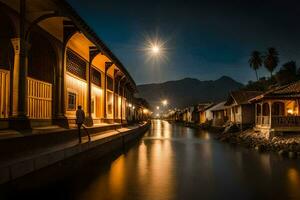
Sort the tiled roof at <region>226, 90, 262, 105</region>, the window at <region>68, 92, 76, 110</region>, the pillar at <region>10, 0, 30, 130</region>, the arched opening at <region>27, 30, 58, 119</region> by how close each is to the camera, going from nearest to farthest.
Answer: the pillar at <region>10, 0, 30, 130</region> → the arched opening at <region>27, 30, 58, 119</region> → the window at <region>68, 92, 76, 110</region> → the tiled roof at <region>226, 90, 262, 105</region>

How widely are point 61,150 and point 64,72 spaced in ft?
19.2

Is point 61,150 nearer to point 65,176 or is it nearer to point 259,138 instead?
point 65,176

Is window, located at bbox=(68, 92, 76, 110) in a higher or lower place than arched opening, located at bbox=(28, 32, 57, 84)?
lower

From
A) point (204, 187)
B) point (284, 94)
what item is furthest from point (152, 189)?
point (284, 94)

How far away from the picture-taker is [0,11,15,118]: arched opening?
32.8ft

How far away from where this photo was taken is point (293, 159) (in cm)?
1445

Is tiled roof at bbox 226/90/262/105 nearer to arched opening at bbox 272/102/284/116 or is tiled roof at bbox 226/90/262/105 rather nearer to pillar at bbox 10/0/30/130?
arched opening at bbox 272/102/284/116

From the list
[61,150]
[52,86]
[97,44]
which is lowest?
[61,150]

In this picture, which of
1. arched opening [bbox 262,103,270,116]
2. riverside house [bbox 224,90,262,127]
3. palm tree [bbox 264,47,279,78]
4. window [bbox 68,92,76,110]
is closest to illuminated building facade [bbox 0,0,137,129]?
window [bbox 68,92,76,110]

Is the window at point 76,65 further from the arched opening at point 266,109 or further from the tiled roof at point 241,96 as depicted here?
the tiled roof at point 241,96

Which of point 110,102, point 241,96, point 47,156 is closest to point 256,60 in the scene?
point 241,96

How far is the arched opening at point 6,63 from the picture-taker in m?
10.0

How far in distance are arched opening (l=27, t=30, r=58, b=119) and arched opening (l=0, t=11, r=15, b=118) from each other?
1410mm

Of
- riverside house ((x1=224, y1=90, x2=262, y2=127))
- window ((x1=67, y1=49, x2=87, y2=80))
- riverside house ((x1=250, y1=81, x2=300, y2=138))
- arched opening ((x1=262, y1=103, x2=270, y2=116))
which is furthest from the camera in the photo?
riverside house ((x1=224, y1=90, x2=262, y2=127))
